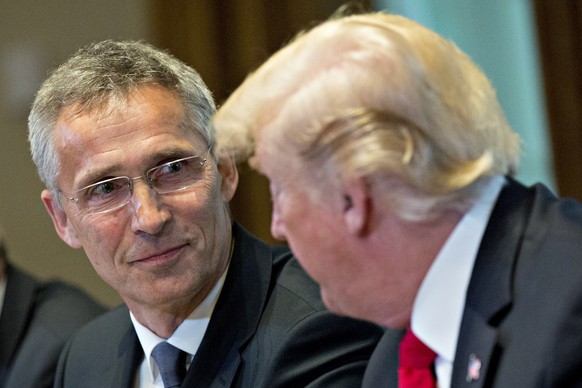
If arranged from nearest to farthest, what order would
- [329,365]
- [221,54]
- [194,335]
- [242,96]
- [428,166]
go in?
[428,166]
[242,96]
[329,365]
[194,335]
[221,54]

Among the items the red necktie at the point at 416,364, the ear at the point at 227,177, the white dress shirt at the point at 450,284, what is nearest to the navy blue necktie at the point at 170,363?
the ear at the point at 227,177

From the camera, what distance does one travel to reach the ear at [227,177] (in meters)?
2.60

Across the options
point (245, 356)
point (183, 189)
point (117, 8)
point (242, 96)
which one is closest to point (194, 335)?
point (245, 356)

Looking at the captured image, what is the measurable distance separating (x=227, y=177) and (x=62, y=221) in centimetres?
52

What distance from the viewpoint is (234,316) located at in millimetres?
2492

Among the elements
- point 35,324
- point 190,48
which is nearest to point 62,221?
point 35,324

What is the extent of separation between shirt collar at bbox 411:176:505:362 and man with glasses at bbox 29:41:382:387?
0.66m

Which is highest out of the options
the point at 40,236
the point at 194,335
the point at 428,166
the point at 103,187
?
the point at 428,166

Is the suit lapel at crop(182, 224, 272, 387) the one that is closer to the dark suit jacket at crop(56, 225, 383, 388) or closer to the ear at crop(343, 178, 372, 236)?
the dark suit jacket at crop(56, 225, 383, 388)

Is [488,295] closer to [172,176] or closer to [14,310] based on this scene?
[172,176]

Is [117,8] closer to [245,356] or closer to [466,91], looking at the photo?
[245,356]

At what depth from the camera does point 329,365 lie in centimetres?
234

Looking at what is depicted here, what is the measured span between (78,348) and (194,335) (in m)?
0.60

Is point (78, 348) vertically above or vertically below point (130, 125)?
below
